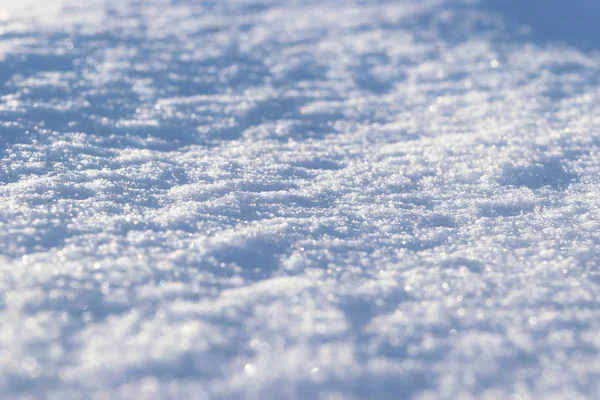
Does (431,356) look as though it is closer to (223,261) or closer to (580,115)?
(223,261)

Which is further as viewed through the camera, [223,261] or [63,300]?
[223,261]

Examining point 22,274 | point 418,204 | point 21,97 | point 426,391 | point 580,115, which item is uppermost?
point 21,97

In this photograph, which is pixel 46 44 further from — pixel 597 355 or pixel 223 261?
pixel 597 355

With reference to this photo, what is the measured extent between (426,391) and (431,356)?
0.40 ft


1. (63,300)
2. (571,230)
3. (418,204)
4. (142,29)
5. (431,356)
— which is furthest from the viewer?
(142,29)

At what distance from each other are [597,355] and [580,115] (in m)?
1.95

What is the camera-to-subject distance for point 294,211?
2.25 metres

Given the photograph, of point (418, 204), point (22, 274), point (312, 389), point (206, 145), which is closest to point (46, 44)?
point (206, 145)

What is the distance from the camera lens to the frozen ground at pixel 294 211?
4.96ft

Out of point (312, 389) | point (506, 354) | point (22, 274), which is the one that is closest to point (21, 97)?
point (22, 274)

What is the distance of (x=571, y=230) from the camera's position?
214 cm

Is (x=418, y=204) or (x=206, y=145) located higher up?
(x=206, y=145)

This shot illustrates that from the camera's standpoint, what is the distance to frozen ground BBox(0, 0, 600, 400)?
1513 mm

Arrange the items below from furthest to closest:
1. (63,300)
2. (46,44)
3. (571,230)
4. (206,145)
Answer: (46,44), (206,145), (571,230), (63,300)
